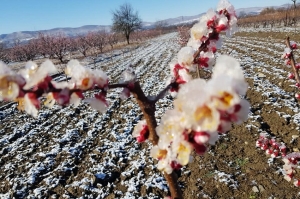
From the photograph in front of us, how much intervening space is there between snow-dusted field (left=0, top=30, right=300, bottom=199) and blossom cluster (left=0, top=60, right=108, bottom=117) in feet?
12.3

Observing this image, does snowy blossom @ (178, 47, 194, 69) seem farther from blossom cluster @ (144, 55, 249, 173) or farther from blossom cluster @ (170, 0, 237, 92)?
blossom cluster @ (144, 55, 249, 173)

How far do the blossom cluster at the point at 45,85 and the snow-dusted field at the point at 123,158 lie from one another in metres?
3.75

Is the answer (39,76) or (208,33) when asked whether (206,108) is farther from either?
(208,33)

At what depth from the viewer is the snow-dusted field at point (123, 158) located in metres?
4.48

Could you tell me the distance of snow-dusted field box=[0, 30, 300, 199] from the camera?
176 inches

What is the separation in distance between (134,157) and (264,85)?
5.72 metres

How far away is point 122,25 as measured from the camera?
51.9 metres

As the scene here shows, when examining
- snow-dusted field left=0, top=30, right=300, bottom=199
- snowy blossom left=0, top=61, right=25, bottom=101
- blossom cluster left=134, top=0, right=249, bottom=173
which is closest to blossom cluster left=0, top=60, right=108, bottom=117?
snowy blossom left=0, top=61, right=25, bottom=101

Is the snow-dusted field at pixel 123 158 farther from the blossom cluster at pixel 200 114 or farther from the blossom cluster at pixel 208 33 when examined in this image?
the blossom cluster at pixel 200 114

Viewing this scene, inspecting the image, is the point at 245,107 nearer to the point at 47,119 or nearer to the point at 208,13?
the point at 208,13

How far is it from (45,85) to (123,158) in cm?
491

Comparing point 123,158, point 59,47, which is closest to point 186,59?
point 123,158

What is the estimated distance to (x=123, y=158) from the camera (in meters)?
5.65

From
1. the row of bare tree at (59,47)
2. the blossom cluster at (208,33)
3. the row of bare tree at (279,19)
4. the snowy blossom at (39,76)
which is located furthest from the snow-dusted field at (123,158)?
the row of bare tree at (279,19)
